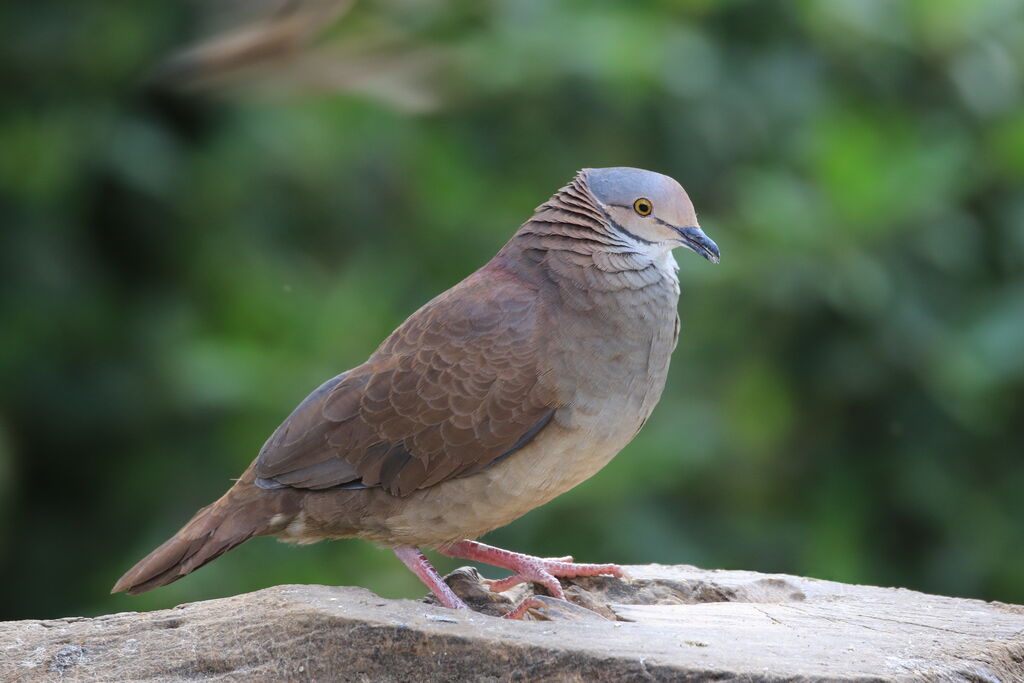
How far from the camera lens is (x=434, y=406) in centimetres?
439

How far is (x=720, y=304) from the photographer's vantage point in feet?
23.0

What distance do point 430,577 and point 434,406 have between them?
0.54 m

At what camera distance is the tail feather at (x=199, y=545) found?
14.4 feet

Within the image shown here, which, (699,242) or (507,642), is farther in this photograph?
(699,242)

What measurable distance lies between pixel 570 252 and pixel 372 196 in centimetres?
329

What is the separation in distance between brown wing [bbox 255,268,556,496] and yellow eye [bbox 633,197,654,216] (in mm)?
448

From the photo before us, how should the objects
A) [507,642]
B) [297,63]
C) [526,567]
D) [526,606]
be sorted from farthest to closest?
[297,63] → [526,567] → [526,606] → [507,642]

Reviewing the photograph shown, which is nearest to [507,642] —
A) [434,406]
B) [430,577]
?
[430,577]

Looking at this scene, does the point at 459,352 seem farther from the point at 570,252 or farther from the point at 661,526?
the point at 661,526

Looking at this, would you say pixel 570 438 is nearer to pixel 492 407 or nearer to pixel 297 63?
pixel 492 407

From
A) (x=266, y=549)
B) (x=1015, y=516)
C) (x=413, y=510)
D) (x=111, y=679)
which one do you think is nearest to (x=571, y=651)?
(x=413, y=510)

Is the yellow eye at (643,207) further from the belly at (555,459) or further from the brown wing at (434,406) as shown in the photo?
the brown wing at (434,406)

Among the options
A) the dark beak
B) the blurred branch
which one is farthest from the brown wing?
the blurred branch

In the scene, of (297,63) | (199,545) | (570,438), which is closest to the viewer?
(570,438)
